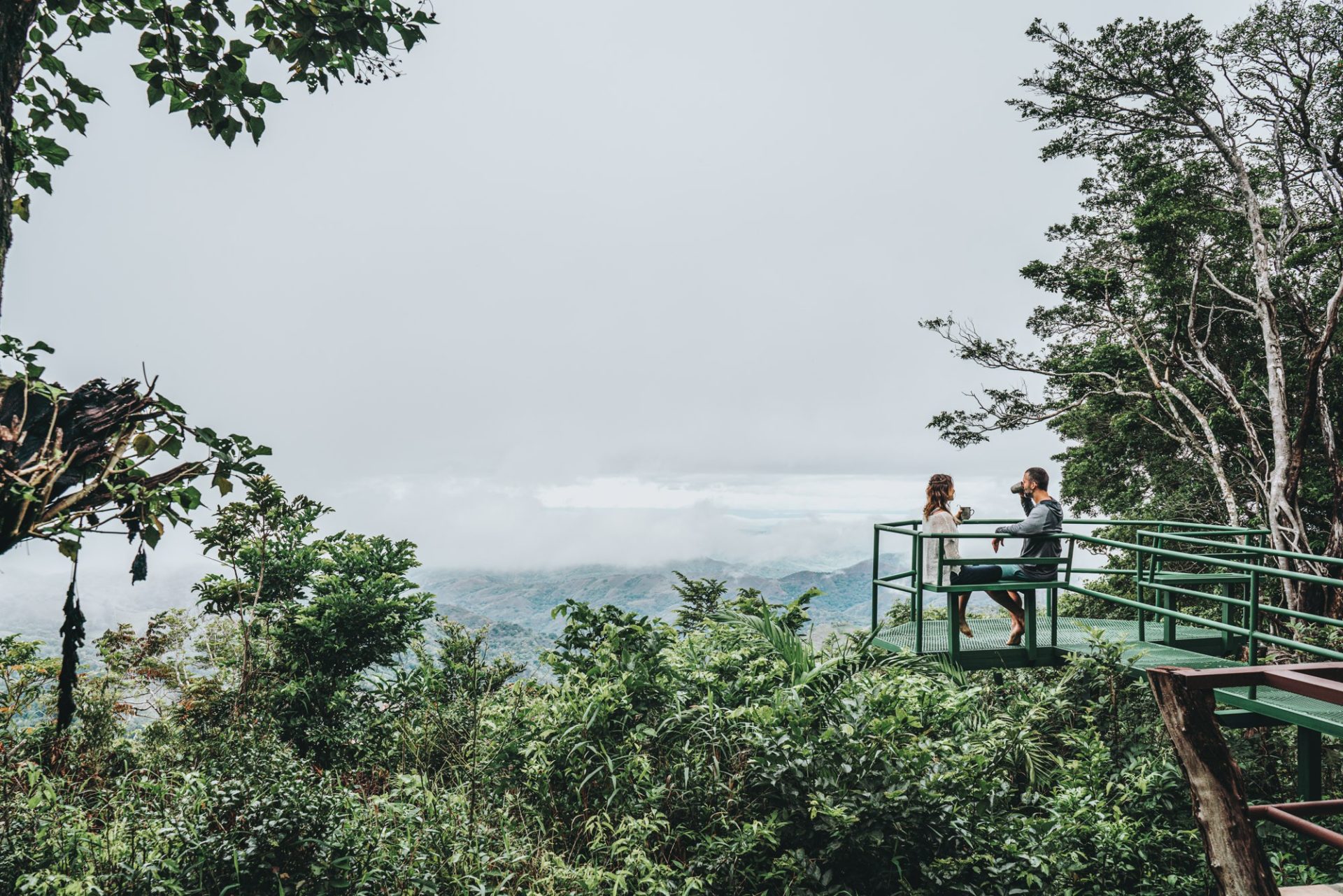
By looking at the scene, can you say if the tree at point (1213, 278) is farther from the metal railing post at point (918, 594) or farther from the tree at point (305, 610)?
the tree at point (305, 610)

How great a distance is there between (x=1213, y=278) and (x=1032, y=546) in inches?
517

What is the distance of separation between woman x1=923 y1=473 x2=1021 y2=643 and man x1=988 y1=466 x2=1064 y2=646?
160mm

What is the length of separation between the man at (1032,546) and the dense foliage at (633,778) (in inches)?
29.3

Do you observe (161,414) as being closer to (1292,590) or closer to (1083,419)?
(1292,590)

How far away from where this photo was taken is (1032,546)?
7316 mm

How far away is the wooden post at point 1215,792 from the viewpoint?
10.6 ft

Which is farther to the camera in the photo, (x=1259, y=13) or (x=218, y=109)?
(x=1259, y=13)

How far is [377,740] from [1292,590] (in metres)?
16.4

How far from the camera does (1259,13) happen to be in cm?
1561

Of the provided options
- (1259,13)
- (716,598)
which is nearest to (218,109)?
(716,598)

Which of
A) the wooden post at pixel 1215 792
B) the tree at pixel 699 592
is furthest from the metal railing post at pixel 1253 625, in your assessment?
the tree at pixel 699 592

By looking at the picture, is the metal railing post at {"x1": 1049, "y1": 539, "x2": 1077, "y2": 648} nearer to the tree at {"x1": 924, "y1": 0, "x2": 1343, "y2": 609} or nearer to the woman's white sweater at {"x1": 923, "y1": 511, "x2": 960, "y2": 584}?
the woman's white sweater at {"x1": 923, "y1": 511, "x2": 960, "y2": 584}

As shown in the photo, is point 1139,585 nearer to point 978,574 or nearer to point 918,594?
point 978,574

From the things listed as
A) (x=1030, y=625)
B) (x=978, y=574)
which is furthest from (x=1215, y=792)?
(x=978, y=574)
